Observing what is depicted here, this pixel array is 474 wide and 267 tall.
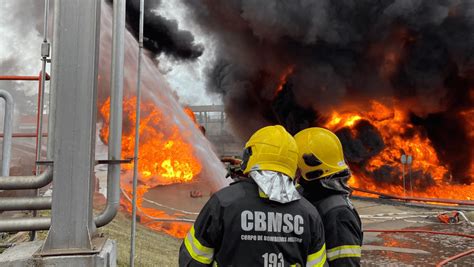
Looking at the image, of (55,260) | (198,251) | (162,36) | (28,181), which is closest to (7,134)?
(28,181)

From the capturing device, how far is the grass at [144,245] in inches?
164

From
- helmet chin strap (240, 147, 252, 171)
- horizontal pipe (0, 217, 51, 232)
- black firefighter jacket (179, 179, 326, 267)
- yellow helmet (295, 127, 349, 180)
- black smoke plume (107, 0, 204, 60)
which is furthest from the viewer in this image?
black smoke plume (107, 0, 204, 60)

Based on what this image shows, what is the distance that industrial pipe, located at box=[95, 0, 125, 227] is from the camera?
2.28 metres

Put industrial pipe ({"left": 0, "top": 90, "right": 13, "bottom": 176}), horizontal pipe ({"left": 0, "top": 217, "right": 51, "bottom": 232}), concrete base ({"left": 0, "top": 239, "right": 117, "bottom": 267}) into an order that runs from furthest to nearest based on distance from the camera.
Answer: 1. industrial pipe ({"left": 0, "top": 90, "right": 13, "bottom": 176})
2. horizontal pipe ({"left": 0, "top": 217, "right": 51, "bottom": 232})
3. concrete base ({"left": 0, "top": 239, "right": 117, "bottom": 267})

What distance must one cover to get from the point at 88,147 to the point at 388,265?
16.1 feet

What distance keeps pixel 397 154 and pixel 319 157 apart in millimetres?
15305

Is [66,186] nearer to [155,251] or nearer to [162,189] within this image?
[155,251]

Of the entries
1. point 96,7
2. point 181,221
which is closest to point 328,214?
point 96,7

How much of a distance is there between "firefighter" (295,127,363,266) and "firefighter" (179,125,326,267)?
179 millimetres

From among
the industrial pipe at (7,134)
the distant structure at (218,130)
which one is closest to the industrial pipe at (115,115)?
the industrial pipe at (7,134)

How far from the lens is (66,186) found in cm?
195

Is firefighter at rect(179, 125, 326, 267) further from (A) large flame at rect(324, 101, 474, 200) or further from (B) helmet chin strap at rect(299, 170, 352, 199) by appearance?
(A) large flame at rect(324, 101, 474, 200)

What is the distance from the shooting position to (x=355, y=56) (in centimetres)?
1614

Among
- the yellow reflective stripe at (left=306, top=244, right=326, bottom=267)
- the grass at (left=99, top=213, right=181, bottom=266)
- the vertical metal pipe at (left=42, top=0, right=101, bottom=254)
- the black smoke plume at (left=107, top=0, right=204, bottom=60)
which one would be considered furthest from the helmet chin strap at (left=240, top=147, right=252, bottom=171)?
the black smoke plume at (left=107, top=0, right=204, bottom=60)
